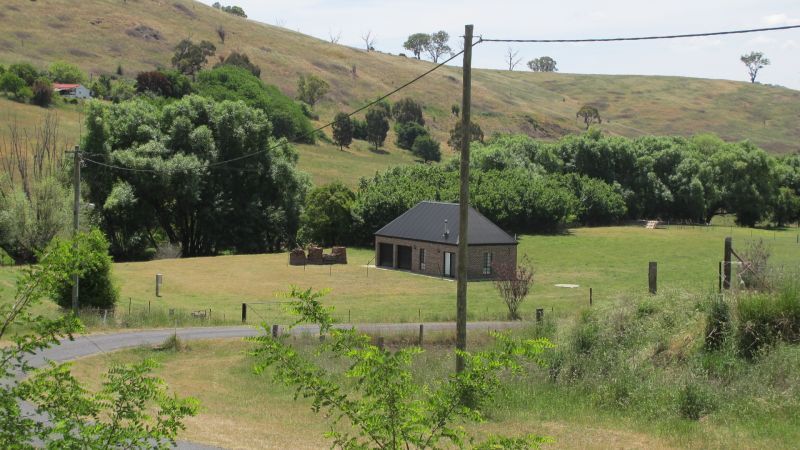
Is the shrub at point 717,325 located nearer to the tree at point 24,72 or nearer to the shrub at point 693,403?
the shrub at point 693,403

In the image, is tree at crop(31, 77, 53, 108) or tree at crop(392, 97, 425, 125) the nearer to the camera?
tree at crop(31, 77, 53, 108)

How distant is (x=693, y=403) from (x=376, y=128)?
4601 inches

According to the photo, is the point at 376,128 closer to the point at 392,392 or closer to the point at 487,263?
the point at 487,263

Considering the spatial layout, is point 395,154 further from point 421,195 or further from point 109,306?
point 109,306

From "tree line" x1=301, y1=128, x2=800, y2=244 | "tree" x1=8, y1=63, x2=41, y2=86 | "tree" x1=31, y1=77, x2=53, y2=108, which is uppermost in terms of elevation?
"tree" x1=8, y1=63, x2=41, y2=86

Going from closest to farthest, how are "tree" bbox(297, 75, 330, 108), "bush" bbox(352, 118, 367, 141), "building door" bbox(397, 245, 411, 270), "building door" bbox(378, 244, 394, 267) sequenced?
"building door" bbox(397, 245, 411, 270)
"building door" bbox(378, 244, 394, 267)
"bush" bbox(352, 118, 367, 141)
"tree" bbox(297, 75, 330, 108)

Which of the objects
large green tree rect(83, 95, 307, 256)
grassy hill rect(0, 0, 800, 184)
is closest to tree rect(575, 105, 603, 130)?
grassy hill rect(0, 0, 800, 184)

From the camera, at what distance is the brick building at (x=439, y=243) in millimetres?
55188

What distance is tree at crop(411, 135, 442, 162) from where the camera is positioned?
134375mm

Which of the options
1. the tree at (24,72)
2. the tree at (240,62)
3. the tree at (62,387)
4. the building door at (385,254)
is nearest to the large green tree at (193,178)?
the building door at (385,254)

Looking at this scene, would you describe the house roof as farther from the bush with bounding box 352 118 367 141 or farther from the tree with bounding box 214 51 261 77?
the tree with bounding box 214 51 261 77

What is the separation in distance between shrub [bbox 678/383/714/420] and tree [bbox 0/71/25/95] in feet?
321

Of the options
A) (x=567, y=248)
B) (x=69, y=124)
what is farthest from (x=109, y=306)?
(x=69, y=124)

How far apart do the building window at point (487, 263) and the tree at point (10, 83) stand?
6981cm
